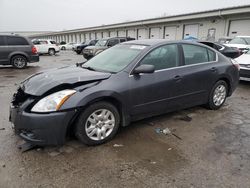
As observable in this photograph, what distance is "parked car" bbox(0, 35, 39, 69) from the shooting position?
11.4m

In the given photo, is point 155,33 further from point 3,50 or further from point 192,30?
point 3,50

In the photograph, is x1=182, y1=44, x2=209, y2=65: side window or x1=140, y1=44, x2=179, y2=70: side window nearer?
x1=140, y1=44, x2=179, y2=70: side window

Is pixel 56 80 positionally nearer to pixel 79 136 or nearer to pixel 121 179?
pixel 79 136

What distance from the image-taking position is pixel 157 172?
2.80m

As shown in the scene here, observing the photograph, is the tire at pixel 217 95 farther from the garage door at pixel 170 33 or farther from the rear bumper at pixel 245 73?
the garage door at pixel 170 33

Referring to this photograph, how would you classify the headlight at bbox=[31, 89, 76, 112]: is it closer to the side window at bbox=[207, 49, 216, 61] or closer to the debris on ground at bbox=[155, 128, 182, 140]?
the debris on ground at bbox=[155, 128, 182, 140]

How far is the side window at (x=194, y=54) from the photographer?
4414 millimetres

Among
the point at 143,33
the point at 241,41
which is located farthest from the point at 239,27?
the point at 143,33

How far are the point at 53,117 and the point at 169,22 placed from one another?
2588 centimetres

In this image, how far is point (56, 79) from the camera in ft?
11.0

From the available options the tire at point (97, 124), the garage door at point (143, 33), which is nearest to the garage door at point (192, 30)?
the garage door at point (143, 33)

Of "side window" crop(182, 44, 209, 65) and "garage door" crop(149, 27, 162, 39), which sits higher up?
"garage door" crop(149, 27, 162, 39)

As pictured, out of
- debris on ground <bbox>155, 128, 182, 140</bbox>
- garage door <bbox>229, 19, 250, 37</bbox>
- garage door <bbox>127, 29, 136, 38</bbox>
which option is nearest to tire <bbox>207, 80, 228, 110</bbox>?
debris on ground <bbox>155, 128, 182, 140</bbox>

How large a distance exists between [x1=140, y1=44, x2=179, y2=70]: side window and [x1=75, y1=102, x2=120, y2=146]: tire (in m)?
1.06
